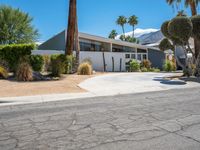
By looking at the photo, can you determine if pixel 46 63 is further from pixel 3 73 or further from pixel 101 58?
pixel 101 58

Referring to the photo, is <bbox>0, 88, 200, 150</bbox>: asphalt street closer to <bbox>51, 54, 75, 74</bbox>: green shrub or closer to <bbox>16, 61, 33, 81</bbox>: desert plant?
<bbox>16, 61, 33, 81</bbox>: desert plant

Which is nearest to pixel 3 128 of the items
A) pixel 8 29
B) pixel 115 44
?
pixel 115 44

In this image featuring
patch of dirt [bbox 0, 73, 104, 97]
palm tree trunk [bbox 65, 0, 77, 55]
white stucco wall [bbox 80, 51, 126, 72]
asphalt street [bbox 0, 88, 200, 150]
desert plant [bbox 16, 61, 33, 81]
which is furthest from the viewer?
white stucco wall [bbox 80, 51, 126, 72]

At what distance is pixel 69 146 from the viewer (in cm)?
513

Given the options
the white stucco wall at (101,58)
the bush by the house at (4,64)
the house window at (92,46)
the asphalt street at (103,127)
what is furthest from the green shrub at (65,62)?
the asphalt street at (103,127)

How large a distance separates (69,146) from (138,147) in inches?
52.2

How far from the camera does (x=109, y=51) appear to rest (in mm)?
34094

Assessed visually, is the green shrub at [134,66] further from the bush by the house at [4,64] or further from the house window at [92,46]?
the bush by the house at [4,64]

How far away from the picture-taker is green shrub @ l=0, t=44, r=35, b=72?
766 inches

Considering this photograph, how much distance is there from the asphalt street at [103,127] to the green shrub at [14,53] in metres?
11.0

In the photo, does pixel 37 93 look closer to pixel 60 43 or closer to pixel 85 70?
pixel 85 70

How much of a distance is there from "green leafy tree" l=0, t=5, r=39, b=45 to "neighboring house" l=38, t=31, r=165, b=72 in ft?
10.8

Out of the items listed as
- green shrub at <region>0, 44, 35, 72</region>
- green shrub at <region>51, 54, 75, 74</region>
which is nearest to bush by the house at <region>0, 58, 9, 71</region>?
green shrub at <region>0, 44, 35, 72</region>

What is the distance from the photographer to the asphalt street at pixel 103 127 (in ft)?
17.1
